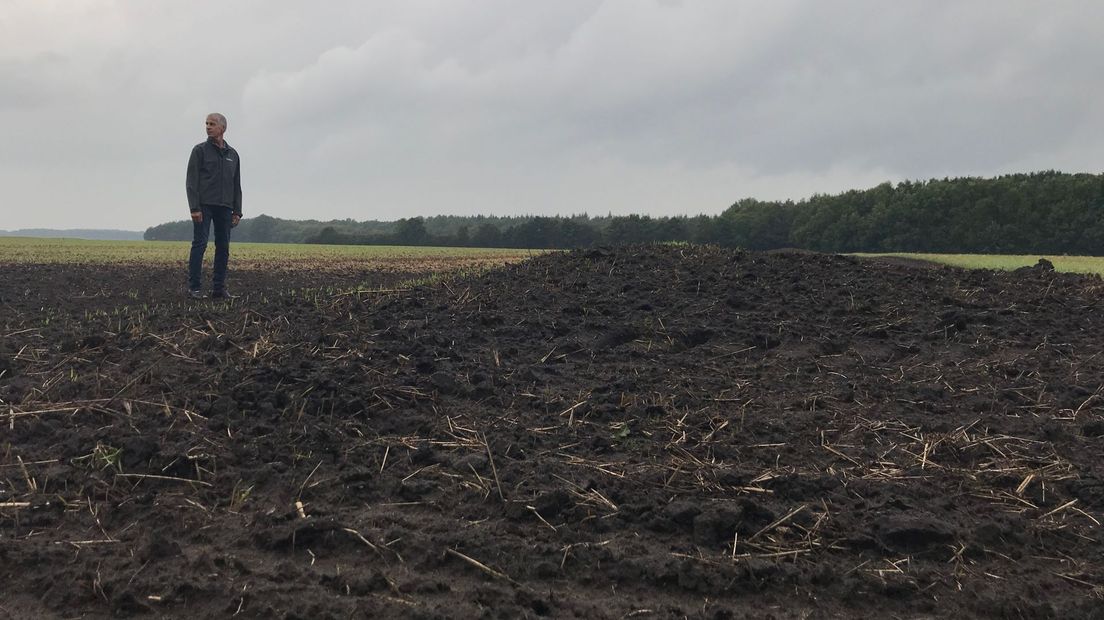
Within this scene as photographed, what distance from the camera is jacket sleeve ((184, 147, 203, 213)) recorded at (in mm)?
9852

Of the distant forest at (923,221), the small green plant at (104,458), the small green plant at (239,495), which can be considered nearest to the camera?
the small green plant at (239,495)

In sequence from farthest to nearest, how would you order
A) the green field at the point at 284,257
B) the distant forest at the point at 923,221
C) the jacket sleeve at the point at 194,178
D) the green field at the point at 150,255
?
the distant forest at the point at 923,221
the green field at the point at 150,255
the green field at the point at 284,257
the jacket sleeve at the point at 194,178

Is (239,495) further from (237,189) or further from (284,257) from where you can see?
(284,257)

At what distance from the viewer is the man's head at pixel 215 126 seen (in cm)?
985

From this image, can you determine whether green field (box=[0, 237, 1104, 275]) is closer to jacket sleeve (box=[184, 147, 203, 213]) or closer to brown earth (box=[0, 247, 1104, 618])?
jacket sleeve (box=[184, 147, 203, 213])

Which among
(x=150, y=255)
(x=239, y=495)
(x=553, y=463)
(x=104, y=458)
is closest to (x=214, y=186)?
(x=104, y=458)

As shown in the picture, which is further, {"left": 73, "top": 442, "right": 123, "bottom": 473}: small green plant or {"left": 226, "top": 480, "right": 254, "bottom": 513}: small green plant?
{"left": 73, "top": 442, "right": 123, "bottom": 473}: small green plant

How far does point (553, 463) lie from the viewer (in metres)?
4.41

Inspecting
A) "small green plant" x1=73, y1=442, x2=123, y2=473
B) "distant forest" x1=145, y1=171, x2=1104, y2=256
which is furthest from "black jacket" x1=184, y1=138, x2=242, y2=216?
"distant forest" x1=145, y1=171, x2=1104, y2=256

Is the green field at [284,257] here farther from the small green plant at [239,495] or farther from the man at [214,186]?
the small green plant at [239,495]

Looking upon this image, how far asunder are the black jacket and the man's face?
105 mm

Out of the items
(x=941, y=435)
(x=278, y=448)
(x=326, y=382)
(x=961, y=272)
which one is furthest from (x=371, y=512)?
(x=961, y=272)

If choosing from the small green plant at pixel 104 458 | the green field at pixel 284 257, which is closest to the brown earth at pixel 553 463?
the small green plant at pixel 104 458

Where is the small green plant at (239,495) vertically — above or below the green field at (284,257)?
below
